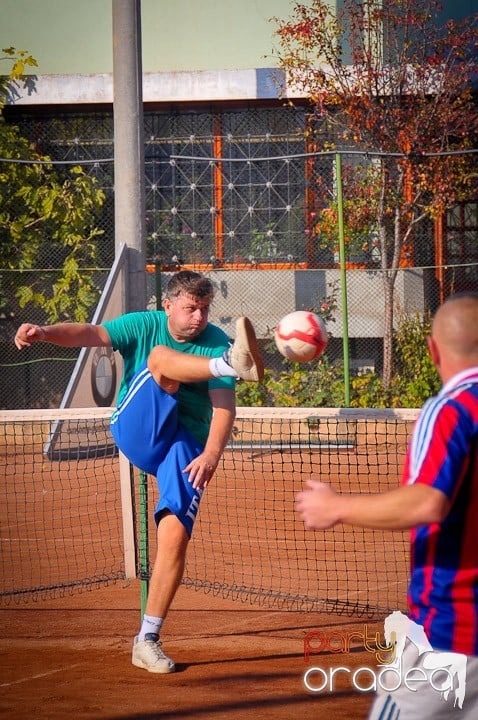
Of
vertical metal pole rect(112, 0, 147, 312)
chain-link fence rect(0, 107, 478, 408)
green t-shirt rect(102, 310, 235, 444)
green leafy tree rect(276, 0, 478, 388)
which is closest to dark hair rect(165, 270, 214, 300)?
green t-shirt rect(102, 310, 235, 444)

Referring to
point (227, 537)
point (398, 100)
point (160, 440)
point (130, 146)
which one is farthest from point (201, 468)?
point (398, 100)

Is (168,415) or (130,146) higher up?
(130,146)

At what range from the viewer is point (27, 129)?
1603cm

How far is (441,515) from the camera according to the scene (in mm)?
2688

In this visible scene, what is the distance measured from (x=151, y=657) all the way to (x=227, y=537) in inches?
123

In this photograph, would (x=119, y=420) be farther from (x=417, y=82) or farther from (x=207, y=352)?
(x=417, y=82)

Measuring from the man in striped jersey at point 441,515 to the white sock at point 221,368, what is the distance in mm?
1906

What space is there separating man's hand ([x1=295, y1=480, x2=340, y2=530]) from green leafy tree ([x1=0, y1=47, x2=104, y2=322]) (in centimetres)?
1120

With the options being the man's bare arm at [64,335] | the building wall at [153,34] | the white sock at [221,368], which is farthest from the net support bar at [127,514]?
the building wall at [153,34]

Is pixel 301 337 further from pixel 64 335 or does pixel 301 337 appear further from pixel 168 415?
pixel 64 335

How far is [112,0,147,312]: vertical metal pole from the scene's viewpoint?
1195 centimetres

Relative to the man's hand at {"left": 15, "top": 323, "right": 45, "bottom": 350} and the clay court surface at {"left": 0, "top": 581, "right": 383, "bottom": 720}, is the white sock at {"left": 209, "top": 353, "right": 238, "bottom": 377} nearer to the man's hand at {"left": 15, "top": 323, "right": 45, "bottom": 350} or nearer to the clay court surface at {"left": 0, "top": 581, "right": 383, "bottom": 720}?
the man's hand at {"left": 15, "top": 323, "right": 45, "bottom": 350}

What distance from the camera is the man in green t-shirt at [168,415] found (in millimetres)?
5332

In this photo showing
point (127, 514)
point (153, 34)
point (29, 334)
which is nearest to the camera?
point (29, 334)
